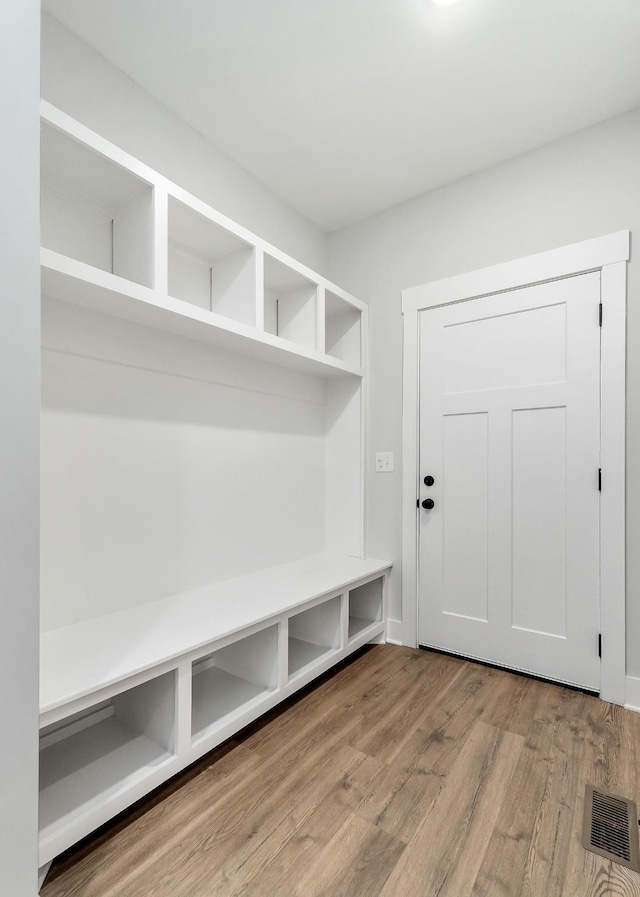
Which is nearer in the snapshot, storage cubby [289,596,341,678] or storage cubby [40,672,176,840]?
storage cubby [40,672,176,840]

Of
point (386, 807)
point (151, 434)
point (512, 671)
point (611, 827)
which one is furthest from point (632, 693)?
point (151, 434)

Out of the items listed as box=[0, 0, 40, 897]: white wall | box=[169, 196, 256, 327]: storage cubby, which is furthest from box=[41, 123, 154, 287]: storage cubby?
box=[0, 0, 40, 897]: white wall

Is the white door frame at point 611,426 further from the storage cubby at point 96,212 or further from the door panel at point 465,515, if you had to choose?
the storage cubby at point 96,212

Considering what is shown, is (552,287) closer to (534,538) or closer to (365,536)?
(534,538)

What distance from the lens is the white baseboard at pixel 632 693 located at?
196 cm

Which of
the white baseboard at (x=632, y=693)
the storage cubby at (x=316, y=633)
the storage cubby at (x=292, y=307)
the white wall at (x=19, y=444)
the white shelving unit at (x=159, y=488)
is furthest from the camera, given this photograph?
the storage cubby at (x=292, y=307)

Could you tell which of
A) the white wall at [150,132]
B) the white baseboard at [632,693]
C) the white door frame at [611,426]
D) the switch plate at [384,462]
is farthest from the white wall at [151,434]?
the white baseboard at [632,693]

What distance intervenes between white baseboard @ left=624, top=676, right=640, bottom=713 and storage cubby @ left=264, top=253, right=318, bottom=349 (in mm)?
2144

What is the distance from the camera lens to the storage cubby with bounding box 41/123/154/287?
60.0 inches

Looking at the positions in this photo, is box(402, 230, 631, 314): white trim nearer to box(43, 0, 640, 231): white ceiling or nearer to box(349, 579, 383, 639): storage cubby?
box(43, 0, 640, 231): white ceiling

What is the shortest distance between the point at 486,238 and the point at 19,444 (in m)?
2.40

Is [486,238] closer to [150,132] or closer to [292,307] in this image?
[292,307]

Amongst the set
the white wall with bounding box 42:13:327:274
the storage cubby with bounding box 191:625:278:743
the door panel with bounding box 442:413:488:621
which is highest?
the white wall with bounding box 42:13:327:274

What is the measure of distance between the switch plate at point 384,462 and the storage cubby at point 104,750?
168 cm
